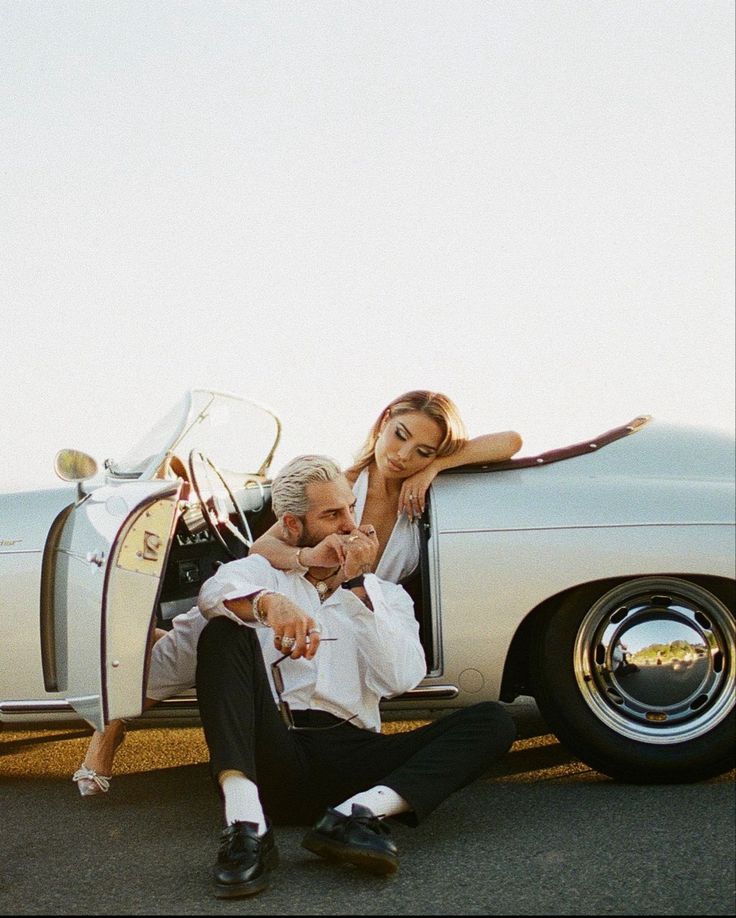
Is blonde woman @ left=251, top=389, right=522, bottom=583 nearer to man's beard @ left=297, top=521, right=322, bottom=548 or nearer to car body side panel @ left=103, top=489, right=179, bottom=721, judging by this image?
man's beard @ left=297, top=521, right=322, bottom=548

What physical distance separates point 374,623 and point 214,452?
5.59 feet

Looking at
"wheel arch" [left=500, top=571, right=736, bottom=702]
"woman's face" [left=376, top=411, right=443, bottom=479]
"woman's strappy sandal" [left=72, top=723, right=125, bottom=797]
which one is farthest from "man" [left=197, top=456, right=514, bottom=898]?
"woman's strappy sandal" [left=72, top=723, right=125, bottom=797]

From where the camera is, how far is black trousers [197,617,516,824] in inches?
128

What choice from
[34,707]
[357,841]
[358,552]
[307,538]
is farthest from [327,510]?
[34,707]

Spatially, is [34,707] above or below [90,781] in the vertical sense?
above

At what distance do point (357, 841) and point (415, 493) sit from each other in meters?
1.44

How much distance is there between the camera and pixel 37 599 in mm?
3947

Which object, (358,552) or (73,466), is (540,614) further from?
(73,466)

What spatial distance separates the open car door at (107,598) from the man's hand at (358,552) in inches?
22.9

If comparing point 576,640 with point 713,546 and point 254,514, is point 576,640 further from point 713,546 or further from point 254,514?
point 254,514

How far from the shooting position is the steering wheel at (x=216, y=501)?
14.3ft

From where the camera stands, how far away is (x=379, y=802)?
10.5ft

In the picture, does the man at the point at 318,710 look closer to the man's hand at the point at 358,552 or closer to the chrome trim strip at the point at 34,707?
the man's hand at the point at 358,552

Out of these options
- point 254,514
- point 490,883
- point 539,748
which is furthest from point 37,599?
point 539,748
